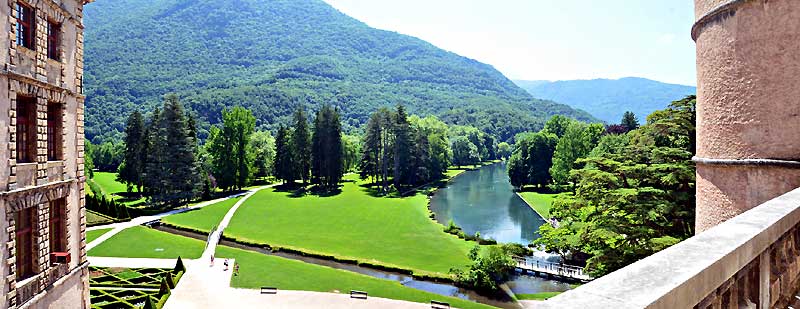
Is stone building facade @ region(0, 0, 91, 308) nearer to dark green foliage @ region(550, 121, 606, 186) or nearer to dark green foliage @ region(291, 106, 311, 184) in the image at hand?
dark green foliage @ region(291, 106, 311, 184)

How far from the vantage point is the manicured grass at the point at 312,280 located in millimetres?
23375

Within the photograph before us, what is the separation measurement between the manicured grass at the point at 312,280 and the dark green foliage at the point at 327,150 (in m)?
32.1

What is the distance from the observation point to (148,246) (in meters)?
32.5

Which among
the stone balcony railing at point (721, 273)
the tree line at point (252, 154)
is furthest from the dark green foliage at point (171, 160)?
the stone balcony railing at point (721, 273)

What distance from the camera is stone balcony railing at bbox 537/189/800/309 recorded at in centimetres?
212

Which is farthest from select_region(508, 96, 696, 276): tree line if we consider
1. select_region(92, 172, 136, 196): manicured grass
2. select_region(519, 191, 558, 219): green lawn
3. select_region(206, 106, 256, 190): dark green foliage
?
select_region(92, 172, 136, 196): manicured grass

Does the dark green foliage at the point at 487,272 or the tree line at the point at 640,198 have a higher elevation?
the tree line at the point at 640,198

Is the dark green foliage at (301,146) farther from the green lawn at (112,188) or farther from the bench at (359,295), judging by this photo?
the bench at (359,295)

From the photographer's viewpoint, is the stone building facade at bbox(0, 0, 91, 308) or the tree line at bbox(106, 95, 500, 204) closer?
the stone building facade at bbox(0, 0, 91, 308)

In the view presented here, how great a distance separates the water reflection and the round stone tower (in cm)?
2528

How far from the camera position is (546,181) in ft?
217

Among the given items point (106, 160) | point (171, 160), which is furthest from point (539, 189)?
point (106, 160)

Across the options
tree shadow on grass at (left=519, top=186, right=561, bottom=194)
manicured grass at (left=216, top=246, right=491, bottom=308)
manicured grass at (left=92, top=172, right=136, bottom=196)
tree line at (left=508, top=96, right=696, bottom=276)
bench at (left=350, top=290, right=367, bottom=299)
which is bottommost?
manicured grass at (left=216, top=246, right=491, bottom=308)

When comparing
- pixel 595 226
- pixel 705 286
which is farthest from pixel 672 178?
pixel 705 286
